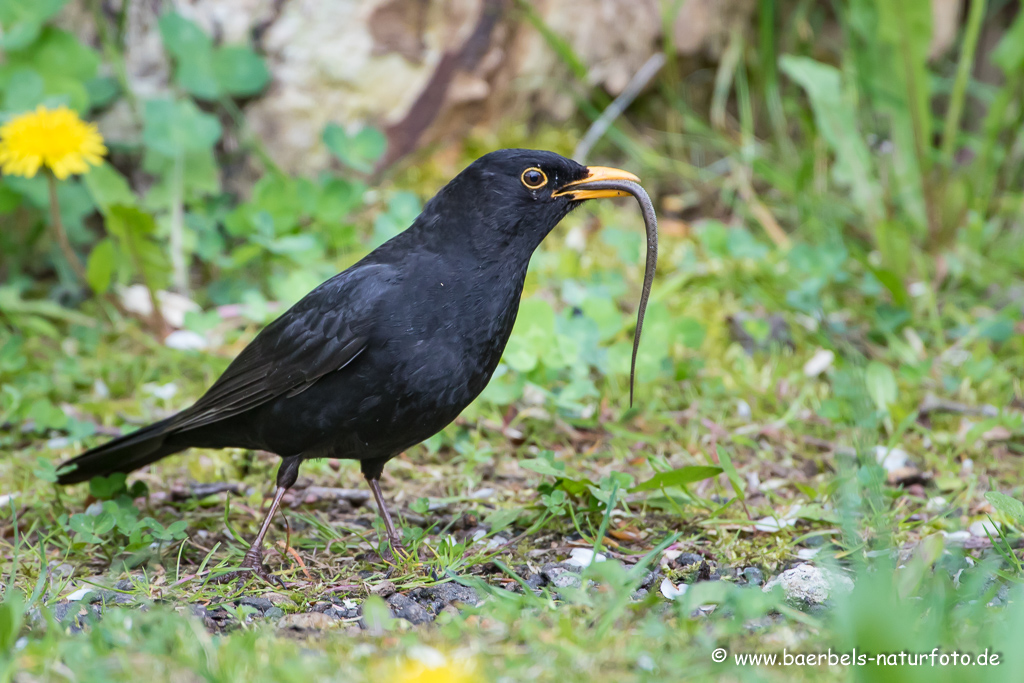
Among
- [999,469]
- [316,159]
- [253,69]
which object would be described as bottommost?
[999,469]

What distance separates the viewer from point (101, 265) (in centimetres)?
485

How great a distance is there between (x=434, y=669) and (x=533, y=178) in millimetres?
1876

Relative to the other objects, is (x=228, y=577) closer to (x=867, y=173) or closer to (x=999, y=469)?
(x=999, y=469)

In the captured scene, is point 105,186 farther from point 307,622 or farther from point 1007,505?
point 1007,505

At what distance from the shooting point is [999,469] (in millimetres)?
3844

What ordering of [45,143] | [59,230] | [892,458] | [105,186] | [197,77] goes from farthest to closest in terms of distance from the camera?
[197,77], [105,186], [59,230], [45,143], [892,458]

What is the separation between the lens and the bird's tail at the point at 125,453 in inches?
137

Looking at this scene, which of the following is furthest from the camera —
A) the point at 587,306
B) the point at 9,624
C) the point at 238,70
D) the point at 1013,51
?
the point at 1013,51

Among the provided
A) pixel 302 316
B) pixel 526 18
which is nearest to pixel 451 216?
pixel 302 316

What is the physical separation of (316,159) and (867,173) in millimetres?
3528

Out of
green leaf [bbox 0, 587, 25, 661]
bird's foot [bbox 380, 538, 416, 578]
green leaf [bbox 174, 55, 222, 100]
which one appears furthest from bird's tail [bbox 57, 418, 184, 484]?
green leaf [bbox 174, 55, 222, 100]

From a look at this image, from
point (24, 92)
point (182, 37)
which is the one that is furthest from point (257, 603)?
point (182, 37)

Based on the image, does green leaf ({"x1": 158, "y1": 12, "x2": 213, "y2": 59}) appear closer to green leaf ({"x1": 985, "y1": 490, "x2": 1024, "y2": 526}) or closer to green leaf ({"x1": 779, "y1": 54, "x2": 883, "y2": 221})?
green leaf ({"x1": 779, "y1": 54, "x2": 883, "y2": 221})

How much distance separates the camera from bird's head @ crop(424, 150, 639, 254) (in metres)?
3.27
